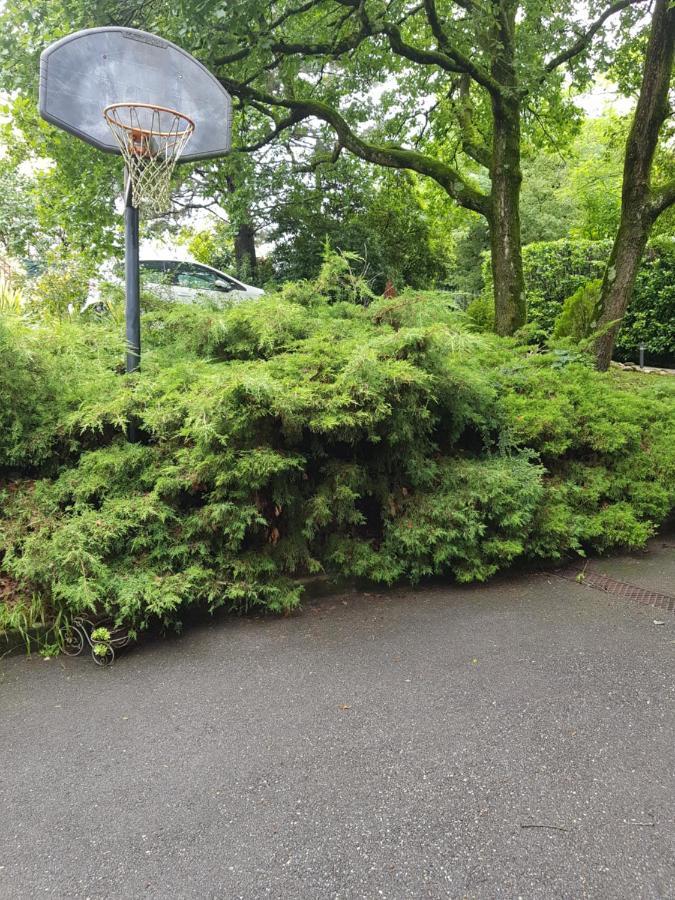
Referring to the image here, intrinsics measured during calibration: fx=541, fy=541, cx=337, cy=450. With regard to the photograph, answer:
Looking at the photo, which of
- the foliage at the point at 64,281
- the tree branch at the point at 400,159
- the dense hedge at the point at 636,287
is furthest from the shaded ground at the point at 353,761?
the dense hedge at the point at 636,287

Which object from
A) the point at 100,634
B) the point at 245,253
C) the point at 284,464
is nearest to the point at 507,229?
the point at 284,464

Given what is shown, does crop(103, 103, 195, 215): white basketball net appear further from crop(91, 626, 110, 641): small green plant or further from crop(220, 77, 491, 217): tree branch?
crop(220, 77, 491, 217): tree branch

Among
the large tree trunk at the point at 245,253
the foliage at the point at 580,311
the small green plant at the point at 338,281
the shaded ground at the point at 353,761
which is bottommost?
the shaded ground at the point at 353,761

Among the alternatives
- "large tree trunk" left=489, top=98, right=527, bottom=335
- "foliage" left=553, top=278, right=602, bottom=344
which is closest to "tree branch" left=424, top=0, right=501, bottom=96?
"large tree trunk" left=489, top=98, right=527, bottom=335

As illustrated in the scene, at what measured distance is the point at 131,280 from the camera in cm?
367

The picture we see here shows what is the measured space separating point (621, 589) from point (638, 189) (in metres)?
5.21

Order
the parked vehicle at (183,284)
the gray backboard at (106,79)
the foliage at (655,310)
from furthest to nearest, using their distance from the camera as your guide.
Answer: the foliage at (655,310)
the parked vehicle at (183,284)
the gray backboard at (106,79)

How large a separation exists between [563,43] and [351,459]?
734 centimetres

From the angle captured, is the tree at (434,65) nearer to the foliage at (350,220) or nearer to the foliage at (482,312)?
the foliage at (350,220)

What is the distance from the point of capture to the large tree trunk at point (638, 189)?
6.14 metres

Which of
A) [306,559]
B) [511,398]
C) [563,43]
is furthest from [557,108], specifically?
[306,559]

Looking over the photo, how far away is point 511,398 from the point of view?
4.18m

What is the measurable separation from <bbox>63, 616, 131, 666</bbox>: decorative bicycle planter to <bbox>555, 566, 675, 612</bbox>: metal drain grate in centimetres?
280

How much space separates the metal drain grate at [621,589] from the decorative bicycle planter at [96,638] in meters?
2.80
